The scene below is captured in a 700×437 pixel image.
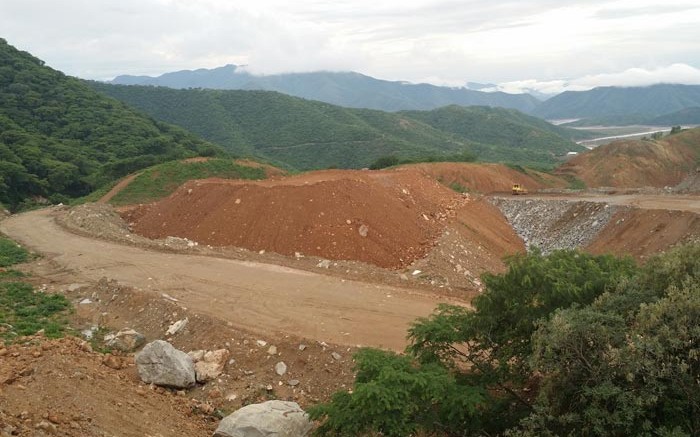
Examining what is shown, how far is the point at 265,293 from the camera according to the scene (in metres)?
14.6

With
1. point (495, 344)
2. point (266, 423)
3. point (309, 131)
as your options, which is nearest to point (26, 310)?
point (266, 423)

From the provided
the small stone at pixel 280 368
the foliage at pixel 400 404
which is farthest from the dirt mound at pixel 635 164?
the foliage at pixel 400 404

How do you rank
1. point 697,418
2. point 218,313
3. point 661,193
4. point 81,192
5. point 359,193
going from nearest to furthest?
1. point 697,418
2. point 218,313
3. point 359,193
4. point 661,193
5. point 81,192

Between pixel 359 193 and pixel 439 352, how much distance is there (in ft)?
42.2

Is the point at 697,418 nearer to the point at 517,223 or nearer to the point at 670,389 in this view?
the point at 670,389

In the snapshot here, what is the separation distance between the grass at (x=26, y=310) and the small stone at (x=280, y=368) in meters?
5.17

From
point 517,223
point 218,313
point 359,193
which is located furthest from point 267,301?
point 517,223

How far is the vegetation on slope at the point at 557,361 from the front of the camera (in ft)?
18.4

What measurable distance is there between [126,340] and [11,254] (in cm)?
990

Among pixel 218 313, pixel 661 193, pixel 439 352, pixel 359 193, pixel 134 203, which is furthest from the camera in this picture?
pixel 134 203

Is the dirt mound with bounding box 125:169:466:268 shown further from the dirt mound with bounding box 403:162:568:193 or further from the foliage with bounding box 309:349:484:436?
the dirt mound with bounding box 403:162:568:193

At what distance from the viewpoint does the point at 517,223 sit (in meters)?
30.7

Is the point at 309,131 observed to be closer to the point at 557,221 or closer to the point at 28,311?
the point at 557,221

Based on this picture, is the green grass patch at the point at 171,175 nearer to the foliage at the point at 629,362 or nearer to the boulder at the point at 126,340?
the boulder at the point at 126,340
